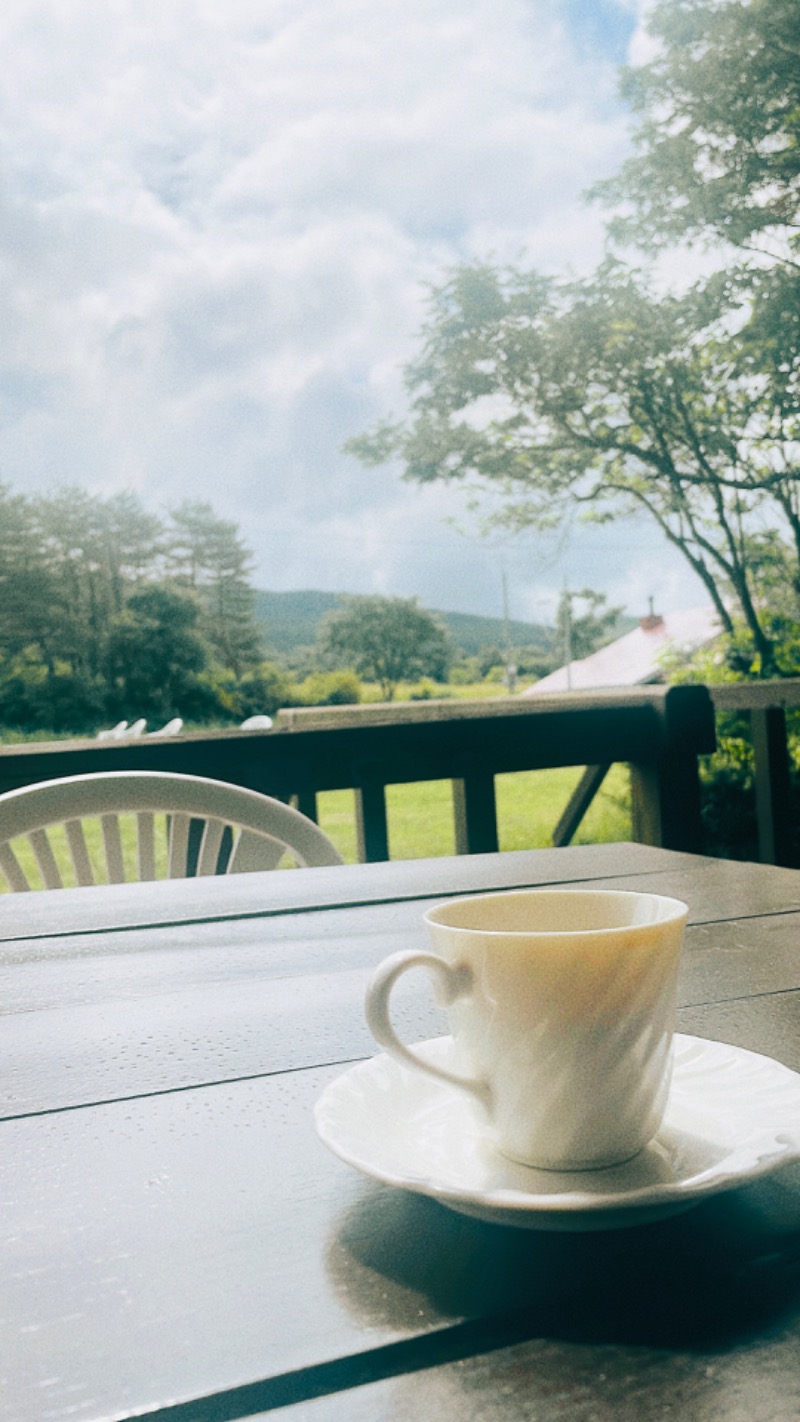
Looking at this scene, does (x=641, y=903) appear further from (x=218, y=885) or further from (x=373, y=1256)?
(x=218, y=885)

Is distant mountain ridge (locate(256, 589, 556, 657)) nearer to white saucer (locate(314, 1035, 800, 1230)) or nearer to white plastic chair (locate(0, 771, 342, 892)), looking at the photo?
white plastic chair (locate(0, 771, 342, 892))

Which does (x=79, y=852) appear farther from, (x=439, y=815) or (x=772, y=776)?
(x=439, y=815)

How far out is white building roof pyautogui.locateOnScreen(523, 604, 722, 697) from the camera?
17.3ft

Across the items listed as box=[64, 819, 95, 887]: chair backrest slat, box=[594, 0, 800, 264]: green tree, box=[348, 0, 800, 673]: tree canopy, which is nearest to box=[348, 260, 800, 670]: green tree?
box=[348, 0, 800, 673]: tree canopy

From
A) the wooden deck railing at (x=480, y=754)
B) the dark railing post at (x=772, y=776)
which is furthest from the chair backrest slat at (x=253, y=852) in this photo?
the dark railing post at (x=772, y=776)

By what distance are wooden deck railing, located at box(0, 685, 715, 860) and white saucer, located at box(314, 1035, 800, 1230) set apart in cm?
109

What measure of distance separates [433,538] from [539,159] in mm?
2022

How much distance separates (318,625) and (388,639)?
0.37m

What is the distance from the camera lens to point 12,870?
40.9 inches

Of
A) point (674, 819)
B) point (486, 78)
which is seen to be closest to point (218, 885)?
point (674, 819)

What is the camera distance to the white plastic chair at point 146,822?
3.30 feet

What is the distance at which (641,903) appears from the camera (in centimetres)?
36

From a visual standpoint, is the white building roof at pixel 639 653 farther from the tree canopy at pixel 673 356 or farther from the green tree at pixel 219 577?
the green tree at pixel 219 577

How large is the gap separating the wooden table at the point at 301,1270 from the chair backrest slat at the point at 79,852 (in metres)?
0.51
